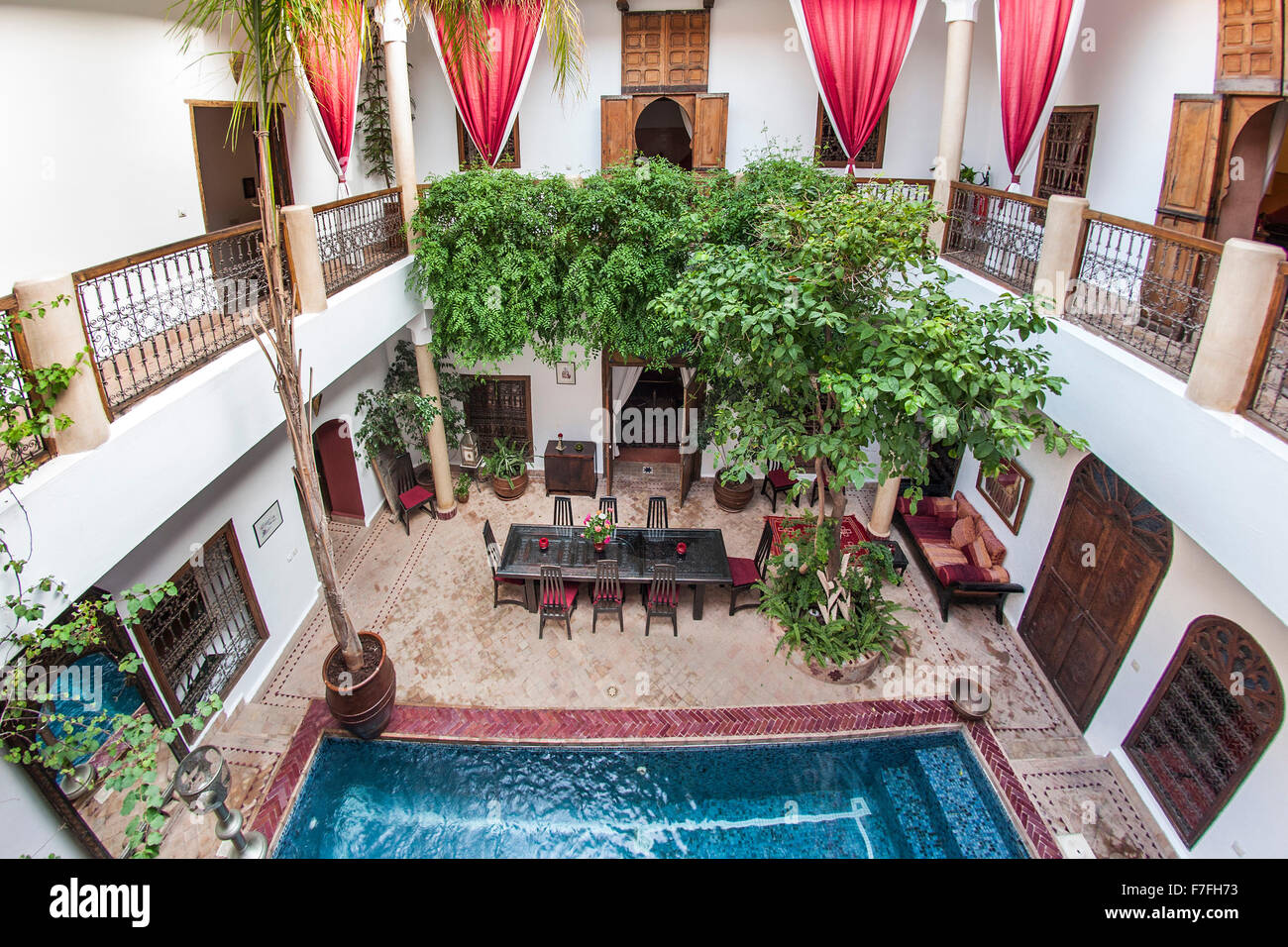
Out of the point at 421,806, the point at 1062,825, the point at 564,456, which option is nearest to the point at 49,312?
the point at 421,806

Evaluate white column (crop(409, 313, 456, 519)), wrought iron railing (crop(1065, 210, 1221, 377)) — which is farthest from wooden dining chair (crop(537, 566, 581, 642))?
wrought iron railing (crop(1065, 210, 1221, 377))

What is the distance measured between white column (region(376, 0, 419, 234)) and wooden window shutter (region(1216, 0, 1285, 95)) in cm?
750

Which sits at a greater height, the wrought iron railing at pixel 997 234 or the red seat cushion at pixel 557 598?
the wrought iron railing at pixel 997 234

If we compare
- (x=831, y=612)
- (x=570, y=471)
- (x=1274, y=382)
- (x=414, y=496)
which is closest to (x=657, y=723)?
(x=831, y=612)

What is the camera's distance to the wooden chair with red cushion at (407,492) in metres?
9.52

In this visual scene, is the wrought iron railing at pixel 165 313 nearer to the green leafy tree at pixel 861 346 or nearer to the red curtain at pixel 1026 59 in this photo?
the green leafy tree at pixel 861 346

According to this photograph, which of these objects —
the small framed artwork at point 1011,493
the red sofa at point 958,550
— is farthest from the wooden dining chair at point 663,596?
the small framed artwork at point 1011,493

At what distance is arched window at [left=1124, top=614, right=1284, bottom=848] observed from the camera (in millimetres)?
4828

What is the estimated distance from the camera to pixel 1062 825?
18.6 ft

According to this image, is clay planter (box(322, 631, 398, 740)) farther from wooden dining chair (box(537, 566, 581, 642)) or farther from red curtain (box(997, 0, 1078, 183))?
red curtain (box(997, 0, 1078, 183))

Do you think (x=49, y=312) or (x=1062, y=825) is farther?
(x=1062, y=825)

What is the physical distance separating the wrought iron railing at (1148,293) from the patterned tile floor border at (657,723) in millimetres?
3720

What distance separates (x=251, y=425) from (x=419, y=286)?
3.31 meters
